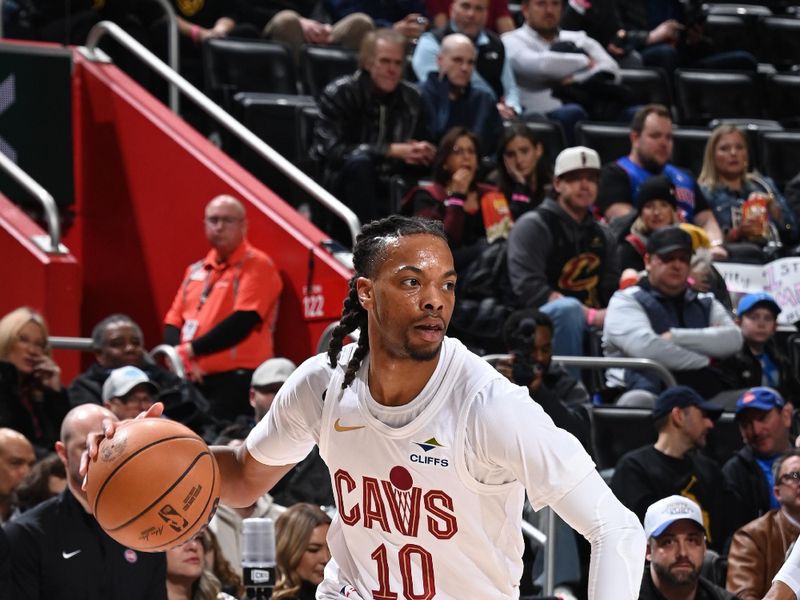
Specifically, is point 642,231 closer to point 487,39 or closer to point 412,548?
point 487,39

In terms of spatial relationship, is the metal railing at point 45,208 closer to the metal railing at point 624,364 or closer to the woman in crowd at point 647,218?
the metal railing at point 624,364

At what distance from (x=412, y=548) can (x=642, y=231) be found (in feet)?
19.5

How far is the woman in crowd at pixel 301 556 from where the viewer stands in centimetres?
705

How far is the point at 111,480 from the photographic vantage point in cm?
459

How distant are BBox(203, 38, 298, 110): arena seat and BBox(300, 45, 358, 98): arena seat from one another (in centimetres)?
12

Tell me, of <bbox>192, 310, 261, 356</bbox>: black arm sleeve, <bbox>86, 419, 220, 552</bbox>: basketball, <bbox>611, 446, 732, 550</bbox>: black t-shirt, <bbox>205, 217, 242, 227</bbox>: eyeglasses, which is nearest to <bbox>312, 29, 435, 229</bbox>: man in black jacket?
<bbox>205, 217, 242, 227</bbox>: eyeglasses

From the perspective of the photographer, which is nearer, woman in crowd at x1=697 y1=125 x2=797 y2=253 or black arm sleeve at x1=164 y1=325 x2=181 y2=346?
black arm sleeve at x1=164 y1=325 x2=181 y2=346

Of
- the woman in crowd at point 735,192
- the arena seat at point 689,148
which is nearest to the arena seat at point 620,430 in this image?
the woman in crowd at point 735,192

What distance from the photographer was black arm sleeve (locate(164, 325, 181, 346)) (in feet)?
32.4

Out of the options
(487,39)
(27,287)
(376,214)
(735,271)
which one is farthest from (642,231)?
(27,287)

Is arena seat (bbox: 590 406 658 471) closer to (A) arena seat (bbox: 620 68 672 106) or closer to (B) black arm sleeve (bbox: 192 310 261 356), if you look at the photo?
(B) black arm sleeve (bbox: 192 310 261 356)

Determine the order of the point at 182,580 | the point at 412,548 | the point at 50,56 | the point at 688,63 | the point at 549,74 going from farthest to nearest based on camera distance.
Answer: the point at 688,63
the point at 549,74
the point at 50,56
the point at 182,580
the point at 412,548

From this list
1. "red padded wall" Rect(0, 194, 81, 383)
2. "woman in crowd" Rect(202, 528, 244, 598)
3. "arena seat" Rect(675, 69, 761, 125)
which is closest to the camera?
"woman in crowd" Rect(202, 528, 244, 598)

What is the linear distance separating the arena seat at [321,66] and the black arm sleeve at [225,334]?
267 cm
